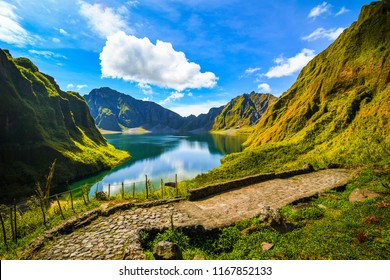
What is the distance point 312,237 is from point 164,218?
981 cm

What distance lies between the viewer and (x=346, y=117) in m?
55.7

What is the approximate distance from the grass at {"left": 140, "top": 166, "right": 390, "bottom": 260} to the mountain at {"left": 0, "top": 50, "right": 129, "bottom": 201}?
208 feet

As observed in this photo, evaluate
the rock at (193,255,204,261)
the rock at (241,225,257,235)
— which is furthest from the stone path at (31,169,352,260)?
the rock at (193,255,204,261)

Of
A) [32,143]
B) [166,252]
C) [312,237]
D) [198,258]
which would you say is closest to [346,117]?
[312,237]

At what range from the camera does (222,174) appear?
51812mm

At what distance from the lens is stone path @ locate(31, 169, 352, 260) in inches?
482

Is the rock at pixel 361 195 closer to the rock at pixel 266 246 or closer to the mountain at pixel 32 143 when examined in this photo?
the rock at pixel 266 246

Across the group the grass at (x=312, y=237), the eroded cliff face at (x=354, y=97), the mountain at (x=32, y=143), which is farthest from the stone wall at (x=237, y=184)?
the mountain at (x=32, y=143)

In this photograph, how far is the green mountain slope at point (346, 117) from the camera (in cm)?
4122

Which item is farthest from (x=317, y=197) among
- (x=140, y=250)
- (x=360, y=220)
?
(x=140, y=250)

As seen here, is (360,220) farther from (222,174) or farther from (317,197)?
(222,174)

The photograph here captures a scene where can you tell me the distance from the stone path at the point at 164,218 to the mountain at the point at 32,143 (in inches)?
2236

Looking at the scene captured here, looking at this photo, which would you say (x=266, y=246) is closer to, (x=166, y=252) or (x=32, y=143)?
(x=166, y=252)

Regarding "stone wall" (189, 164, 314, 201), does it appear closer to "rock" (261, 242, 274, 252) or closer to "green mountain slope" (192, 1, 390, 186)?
"green mountain slope" (192, 1, 390, 186)
